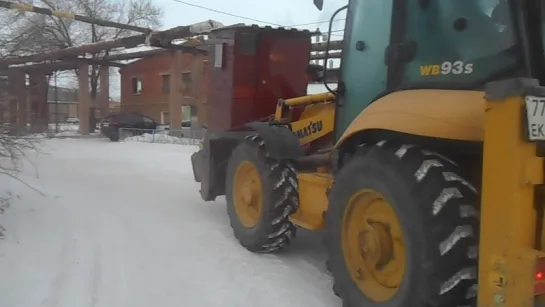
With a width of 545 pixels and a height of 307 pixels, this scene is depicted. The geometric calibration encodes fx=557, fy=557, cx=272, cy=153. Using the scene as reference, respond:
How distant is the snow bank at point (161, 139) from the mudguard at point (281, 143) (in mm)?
15244

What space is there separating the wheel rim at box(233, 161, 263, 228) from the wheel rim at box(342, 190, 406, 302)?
6.44ft

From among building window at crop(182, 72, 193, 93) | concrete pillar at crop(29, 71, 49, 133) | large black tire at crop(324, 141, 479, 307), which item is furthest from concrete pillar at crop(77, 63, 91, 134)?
large black tire at crop(324, 141, 479, 307)

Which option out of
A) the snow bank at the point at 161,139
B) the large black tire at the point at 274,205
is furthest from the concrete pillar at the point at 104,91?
the large black tire at the point at 274,205

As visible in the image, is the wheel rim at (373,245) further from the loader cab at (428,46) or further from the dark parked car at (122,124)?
the dark parked car at (122,124)

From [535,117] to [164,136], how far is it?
21845 mm

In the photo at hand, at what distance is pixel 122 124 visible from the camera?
2745 centimetres

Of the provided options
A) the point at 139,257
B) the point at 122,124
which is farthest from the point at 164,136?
the point at 139,257

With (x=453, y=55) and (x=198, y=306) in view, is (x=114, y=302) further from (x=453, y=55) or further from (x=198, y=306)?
(x=453, y=55)

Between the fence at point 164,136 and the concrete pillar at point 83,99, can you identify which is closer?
the fence at point 164,136

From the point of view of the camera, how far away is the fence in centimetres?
2216

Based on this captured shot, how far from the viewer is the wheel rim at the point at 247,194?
6.13 meters

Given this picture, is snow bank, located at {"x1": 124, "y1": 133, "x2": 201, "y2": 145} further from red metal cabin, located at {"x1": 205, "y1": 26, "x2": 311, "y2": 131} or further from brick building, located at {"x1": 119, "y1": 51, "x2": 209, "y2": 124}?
red metal cabin, located at {"x1": 205, "y1": 26, "x2": 311, "y2": 131}

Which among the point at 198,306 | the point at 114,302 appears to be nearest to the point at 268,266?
the point at 198,306

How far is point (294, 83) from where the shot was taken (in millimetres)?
7668
